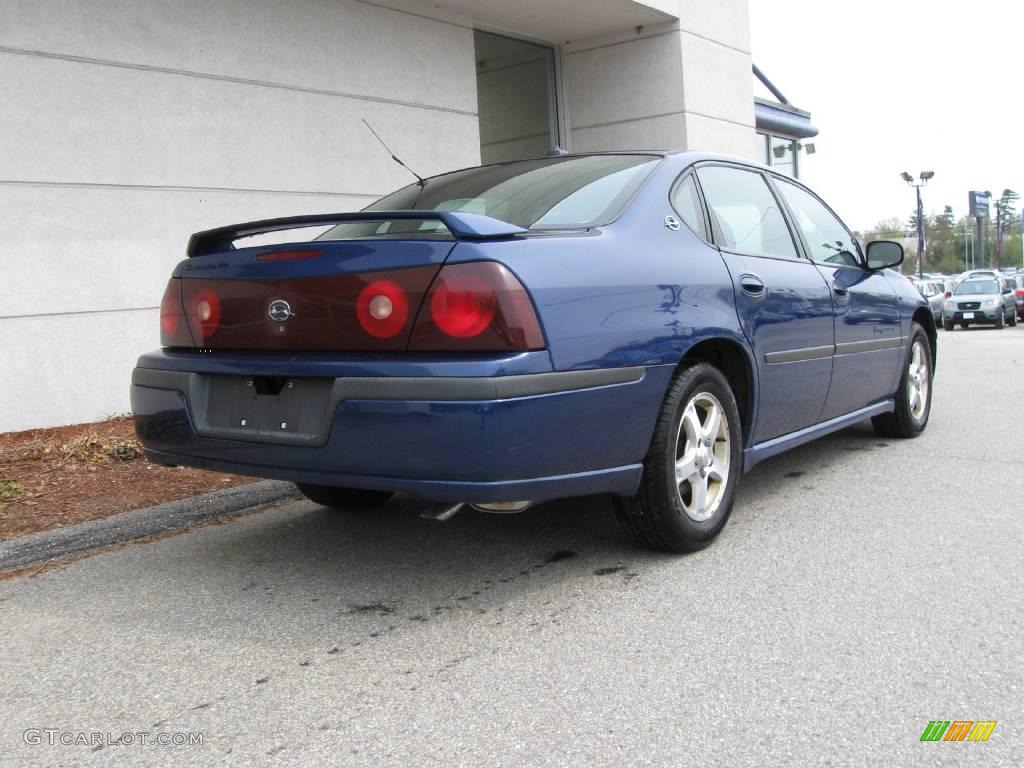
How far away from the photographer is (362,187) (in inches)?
345

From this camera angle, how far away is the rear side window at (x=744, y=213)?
13.2 feet

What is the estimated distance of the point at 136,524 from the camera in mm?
4250

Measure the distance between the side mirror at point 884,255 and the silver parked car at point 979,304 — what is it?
965 inches

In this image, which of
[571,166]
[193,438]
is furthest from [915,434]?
[193,438]

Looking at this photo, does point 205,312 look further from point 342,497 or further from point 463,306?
point 342,497

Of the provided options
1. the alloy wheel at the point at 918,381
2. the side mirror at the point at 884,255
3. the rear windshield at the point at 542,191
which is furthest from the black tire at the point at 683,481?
the alloy wheel at the point at 918,381

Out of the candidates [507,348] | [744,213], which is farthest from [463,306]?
[744,213]

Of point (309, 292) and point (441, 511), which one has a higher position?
point (309, 292)

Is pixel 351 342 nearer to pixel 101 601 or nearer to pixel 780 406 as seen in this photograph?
pixel 101 601

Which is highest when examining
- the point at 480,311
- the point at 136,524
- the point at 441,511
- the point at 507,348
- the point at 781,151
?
the point at 781,151

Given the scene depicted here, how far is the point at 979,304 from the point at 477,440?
27.9m

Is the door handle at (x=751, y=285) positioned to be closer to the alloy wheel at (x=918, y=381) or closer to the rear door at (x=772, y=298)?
the rear door at (x=772, y=298)

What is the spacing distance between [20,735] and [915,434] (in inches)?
210
